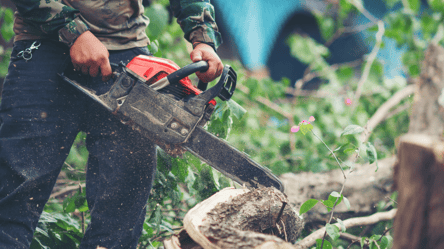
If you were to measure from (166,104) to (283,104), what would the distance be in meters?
2.77

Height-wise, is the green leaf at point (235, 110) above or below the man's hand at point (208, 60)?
below

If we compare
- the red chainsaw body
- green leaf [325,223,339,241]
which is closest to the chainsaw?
the red chainsaw body

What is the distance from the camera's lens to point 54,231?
1.44m

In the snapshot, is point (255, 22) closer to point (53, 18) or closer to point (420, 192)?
point (53, 18)

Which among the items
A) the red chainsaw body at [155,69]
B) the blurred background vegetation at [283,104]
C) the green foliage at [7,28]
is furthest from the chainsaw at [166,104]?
the green foliage at [7,28]

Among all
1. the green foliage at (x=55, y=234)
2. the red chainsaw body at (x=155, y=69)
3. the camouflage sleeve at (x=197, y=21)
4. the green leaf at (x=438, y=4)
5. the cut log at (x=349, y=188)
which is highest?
the green leaf at (x=438, y=4)

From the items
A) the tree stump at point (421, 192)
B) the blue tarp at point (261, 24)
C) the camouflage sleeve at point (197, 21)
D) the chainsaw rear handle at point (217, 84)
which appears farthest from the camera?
the blue tarp at point (261, 24)

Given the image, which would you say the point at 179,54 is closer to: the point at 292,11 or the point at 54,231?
the point at 292,11

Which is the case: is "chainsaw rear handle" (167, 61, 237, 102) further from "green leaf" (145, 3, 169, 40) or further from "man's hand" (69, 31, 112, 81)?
"green leaf" (145, 3, 169, 40)

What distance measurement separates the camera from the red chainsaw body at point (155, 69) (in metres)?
1.23

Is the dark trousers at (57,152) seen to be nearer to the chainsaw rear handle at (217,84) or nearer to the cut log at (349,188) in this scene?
the chainsaw rear handle at (217,84)

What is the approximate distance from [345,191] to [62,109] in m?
1.67

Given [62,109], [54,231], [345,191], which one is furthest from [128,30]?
[345,191]

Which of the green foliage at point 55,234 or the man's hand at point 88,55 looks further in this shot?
the green foliage at point 55,234
